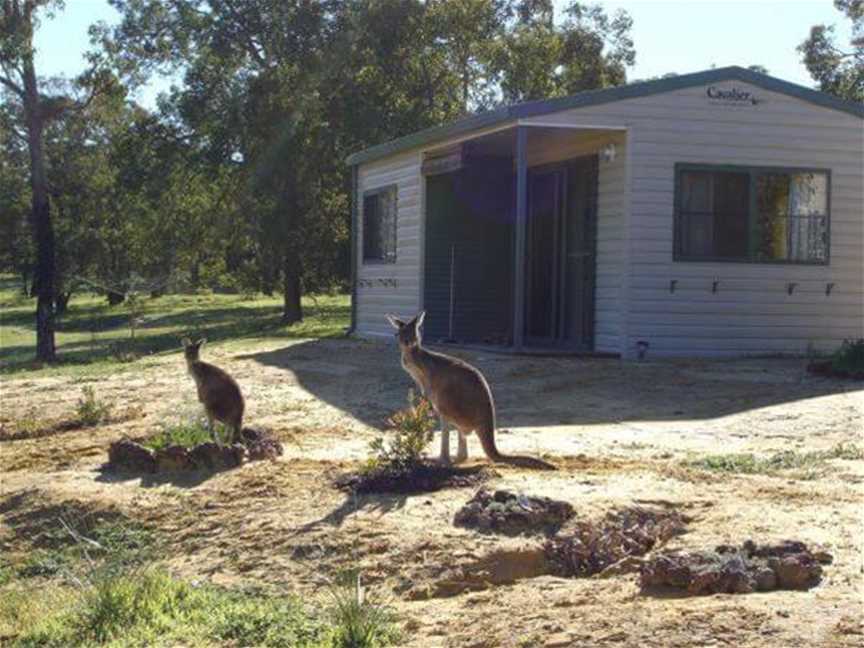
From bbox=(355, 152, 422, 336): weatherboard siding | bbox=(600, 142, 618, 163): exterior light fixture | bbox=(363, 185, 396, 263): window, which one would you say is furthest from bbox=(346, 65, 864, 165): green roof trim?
bbox=(363, 185, 396, 263): window

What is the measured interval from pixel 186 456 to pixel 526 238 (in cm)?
1130

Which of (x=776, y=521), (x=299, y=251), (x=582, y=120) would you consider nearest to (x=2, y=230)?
(x=299, y=251)

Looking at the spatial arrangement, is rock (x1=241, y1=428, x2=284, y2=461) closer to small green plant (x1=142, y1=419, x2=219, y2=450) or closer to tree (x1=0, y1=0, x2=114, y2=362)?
small green plant (x1=142, y1=419, x2=219, y2=450)

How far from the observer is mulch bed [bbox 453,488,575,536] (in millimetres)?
7645

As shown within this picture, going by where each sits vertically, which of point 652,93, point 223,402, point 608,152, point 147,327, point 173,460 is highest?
point 652,93

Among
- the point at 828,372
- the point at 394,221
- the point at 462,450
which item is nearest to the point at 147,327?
the point at 394,221

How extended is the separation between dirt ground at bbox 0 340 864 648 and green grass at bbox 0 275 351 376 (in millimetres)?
7263

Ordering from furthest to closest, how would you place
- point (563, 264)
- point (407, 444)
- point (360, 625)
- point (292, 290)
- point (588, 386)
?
point (292, 290) < point (563, 264) < point (588, 386) < point (407, 444) < point (360, 625)

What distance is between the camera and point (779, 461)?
31.8 feet

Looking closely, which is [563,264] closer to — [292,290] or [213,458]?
[213,458]

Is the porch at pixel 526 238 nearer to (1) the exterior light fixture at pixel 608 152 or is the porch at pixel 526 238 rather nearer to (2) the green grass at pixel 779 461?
(1) the exterior light fixture at pixel 608 152

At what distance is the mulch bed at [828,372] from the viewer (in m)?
14.4

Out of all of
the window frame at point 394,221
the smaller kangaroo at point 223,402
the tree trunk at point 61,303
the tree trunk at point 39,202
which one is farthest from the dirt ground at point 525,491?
the tree trunk at point 61,303

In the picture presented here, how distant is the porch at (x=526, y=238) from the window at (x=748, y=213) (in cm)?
96
